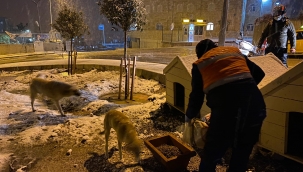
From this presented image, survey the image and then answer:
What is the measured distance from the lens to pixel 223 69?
217cm

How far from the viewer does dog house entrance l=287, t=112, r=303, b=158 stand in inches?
123

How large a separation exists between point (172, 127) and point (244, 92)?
112 inches

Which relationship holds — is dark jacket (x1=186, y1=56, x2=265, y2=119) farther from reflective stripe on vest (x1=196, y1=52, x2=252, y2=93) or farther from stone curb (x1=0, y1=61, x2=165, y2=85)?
stone curb (x1=0, y1=61, x2=165, y2=85)

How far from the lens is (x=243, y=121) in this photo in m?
2.15

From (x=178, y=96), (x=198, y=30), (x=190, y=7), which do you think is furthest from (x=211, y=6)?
(x=178, y=96)

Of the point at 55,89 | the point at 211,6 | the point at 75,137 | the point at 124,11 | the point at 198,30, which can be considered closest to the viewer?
the point at 75,137

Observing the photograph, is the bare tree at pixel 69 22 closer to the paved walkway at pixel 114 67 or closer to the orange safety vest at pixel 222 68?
the paved walkway at pixel 114 67

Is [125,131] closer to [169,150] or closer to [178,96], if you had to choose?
[169,150]

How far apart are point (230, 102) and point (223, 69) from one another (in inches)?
12.9

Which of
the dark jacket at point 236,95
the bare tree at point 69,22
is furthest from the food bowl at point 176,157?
the bare tree at point 69,22

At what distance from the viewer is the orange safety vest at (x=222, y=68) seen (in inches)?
84.4

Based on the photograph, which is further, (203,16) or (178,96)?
(203,16)

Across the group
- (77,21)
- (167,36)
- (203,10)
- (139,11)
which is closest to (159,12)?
(203,10)

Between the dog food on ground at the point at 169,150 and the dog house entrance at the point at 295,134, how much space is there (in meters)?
1.56
